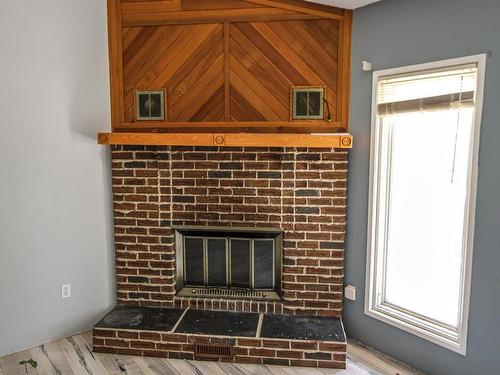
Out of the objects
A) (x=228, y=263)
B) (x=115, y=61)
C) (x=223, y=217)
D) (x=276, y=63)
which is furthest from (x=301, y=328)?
(x=115, y=61)

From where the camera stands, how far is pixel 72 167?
2732mm

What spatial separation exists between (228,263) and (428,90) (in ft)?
6.22

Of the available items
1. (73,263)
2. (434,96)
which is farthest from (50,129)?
(434,96)

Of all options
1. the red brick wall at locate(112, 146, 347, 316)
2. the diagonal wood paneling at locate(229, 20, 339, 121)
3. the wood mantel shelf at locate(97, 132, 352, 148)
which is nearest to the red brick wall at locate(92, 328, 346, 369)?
the red brick wall at locate(112, 146, 347, 316)

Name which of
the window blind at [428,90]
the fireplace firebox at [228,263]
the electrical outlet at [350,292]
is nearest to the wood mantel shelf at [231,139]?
the window blind at [428,90]

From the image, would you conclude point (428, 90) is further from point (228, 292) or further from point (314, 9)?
point (228, 292)

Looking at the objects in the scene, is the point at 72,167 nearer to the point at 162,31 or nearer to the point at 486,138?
the point at 162,31

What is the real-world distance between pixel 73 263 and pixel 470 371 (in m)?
2.79

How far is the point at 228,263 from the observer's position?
2922 mm

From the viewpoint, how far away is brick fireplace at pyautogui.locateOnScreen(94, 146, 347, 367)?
8.81ft

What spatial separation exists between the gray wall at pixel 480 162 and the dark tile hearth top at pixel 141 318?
53.5 inches

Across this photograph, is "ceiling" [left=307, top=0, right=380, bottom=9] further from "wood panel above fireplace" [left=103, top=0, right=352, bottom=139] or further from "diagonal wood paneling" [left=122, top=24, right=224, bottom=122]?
"diagonal wood paneling" [left=122, top=24, right=224, bottom=122]

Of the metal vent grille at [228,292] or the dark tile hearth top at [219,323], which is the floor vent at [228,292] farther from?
the dark tile hearth top at [219,323]

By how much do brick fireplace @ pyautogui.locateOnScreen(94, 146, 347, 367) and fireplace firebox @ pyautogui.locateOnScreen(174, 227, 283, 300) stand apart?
5 centimetres
